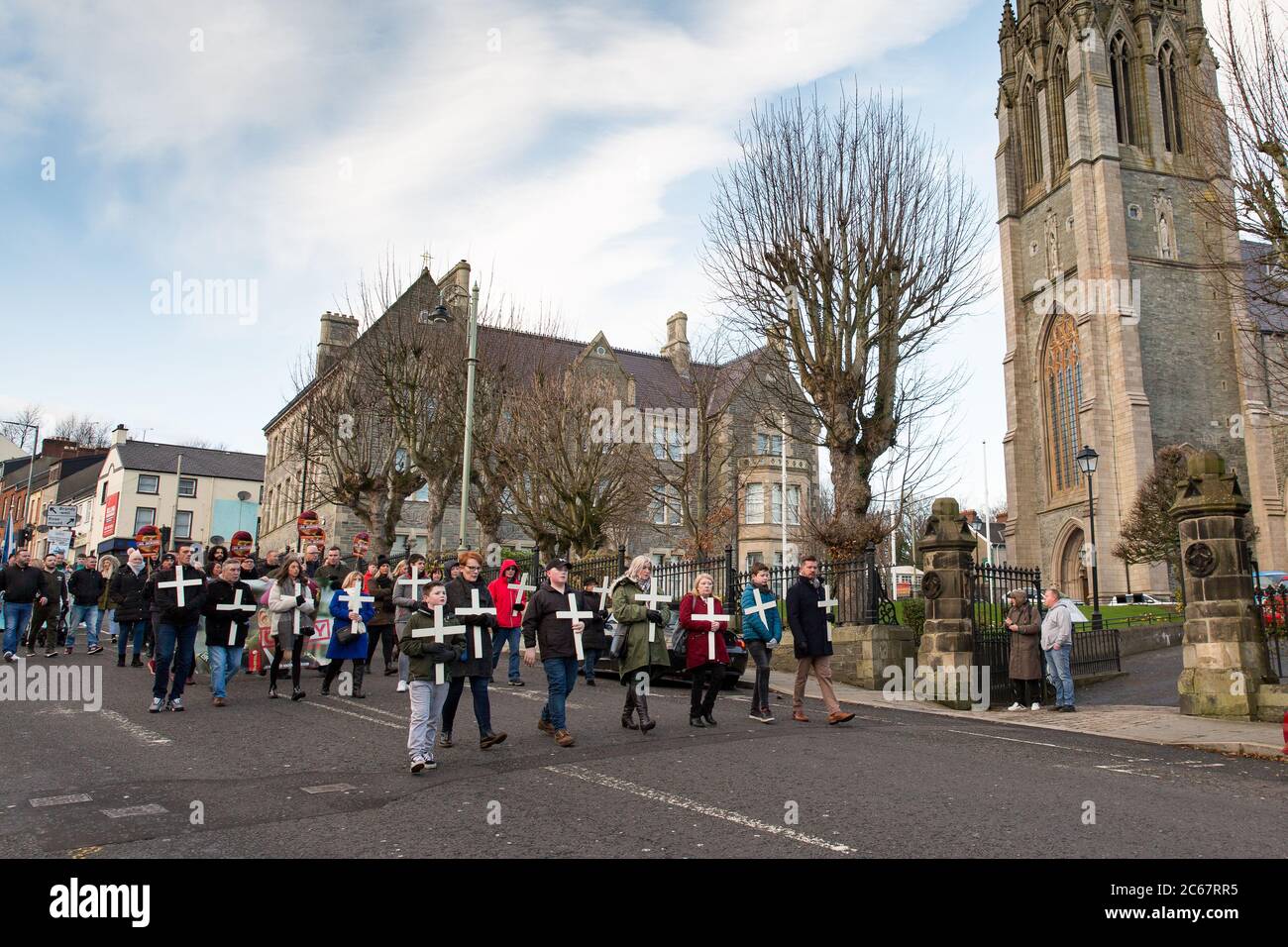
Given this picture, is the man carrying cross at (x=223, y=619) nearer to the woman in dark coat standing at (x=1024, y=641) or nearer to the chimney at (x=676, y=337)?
the woman in dark coat standing at (x=1024, y=641)

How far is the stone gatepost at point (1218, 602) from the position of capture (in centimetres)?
1236

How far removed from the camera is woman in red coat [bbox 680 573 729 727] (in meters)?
10.4

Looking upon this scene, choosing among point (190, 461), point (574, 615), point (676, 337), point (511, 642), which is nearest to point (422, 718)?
point (574, 615)

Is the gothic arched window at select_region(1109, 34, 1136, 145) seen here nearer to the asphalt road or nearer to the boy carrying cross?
the asphalt road

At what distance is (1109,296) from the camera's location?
45.6 meters

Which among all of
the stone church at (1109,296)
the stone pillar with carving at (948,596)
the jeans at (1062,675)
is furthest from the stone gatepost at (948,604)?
the stone church at (1109,296)

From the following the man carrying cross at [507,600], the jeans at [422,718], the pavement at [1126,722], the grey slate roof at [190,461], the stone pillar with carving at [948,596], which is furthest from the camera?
the grey slate roof at [190,461]

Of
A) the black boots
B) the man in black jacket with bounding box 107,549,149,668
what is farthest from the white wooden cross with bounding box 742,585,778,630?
the man in black jacket with bounding box 107,549,149,668

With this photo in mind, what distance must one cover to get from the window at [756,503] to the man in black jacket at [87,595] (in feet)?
108

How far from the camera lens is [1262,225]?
43.5 ft

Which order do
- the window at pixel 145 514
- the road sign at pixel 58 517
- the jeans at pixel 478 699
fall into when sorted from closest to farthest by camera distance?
the jeans at pixel 478 699 < the road sign at pixel 58 517 < the window at pixel 145 514

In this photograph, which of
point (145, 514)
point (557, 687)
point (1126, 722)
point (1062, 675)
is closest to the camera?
point (557, 687)

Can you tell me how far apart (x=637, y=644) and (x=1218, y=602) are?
8.67 metres

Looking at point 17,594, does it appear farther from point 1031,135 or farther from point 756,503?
point 1031,135
